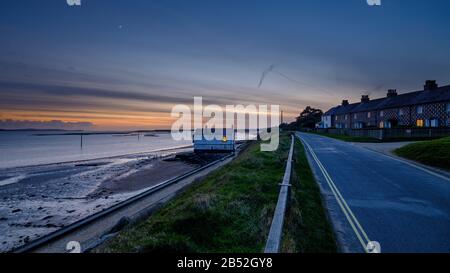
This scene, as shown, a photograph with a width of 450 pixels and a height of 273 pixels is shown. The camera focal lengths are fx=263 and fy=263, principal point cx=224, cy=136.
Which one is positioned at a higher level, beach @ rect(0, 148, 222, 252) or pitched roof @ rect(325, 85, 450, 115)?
pitched roof @ rect(325, 85, 450, 115)

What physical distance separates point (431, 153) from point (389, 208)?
1344 cm

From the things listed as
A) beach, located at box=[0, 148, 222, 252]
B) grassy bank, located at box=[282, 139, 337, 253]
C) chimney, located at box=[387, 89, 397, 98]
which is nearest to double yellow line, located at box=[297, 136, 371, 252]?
grassy bank, located at box=[282, 139, 337, 253]

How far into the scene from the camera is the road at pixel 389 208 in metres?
5.75

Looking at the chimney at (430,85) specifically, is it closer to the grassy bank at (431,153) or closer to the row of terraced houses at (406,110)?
the row of terraced houses at (406,110)

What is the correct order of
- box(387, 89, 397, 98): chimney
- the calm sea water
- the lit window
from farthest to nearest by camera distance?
box(387, 89, 397, 98): chimney → the lit window → the calm sea water

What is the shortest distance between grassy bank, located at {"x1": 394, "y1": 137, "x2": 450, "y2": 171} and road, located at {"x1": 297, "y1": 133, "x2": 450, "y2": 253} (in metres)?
2.52

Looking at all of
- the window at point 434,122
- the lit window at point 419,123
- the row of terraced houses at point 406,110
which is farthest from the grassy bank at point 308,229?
the lit window at point 419,123

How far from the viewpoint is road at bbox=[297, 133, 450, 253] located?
575cm

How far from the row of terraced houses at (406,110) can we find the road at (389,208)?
41.4 metres

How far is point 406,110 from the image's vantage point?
5388 centimetres

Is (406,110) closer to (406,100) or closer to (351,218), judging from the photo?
(406,100)

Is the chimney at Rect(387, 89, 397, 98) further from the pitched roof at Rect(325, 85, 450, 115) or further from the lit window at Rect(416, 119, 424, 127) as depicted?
the lit window at Rect(416, 119, 424, 127)
